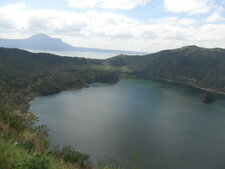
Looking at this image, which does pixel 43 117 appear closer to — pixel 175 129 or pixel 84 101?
pixel 84 101

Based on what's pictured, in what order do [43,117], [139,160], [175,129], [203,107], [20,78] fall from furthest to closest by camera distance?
[20,78] < [203,107] < [43,117] < [175,129] < [139,160]

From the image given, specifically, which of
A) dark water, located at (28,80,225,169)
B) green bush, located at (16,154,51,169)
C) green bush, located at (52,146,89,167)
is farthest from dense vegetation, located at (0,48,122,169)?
green bush, located at (16,154,51,169)

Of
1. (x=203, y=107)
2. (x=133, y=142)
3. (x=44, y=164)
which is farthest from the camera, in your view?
(x=203, y=107)

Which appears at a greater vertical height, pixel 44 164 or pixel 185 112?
pixel 44 164

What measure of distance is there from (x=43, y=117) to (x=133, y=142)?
39.1 m

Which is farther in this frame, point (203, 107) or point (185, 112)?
point (203, 107)

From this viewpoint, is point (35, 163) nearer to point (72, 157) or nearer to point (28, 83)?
point (72, 157)

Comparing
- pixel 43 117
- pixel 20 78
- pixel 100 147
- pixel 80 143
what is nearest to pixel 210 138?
pixel 100 147

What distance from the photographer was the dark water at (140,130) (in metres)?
49.1

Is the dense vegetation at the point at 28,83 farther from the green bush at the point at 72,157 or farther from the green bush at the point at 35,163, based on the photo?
the green bush at the point at 35,163

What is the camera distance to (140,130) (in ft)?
218

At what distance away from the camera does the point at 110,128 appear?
221ft

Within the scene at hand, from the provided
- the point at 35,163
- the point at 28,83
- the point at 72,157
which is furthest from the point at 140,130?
the point at 28,83

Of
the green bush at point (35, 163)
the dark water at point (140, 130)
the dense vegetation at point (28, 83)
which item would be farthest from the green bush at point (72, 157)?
the green bush at point (35, 163)
